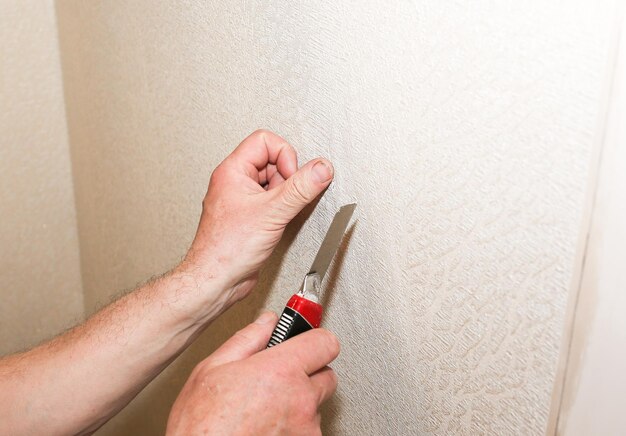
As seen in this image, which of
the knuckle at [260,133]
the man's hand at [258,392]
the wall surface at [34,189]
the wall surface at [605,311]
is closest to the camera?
the wall surface at [605,311]

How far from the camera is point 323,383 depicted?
526 mm

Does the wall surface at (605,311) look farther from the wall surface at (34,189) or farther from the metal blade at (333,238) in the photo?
the wall surface at (34,189)

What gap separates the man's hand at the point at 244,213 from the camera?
56 centimetres

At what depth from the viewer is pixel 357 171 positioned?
505mm

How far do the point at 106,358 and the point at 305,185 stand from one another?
0.31 meters

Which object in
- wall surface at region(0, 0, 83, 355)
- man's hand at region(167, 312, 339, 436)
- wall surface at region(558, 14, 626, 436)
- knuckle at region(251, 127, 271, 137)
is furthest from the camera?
wall surface at region(0, 0, 83, 355)

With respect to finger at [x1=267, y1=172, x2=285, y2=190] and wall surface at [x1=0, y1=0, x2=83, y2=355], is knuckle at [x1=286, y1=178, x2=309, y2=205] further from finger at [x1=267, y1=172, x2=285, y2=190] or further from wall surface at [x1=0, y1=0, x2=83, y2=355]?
wall surface at [x1=0, y1=0, x2=83, y2=355]

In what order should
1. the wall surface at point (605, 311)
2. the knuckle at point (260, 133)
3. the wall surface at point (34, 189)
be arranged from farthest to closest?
the wall surface at point (34, 189), the knuckle at point (260, 133), the wall surface at point (605, 311)

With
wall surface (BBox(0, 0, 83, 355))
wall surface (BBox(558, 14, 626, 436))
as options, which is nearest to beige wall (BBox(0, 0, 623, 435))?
wall surface (BBox(558, 14, 626, 436))

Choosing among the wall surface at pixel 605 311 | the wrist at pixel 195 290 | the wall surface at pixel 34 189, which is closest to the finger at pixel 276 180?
the wrist at pixel 195 290

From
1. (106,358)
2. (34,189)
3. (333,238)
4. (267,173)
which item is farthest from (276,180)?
(34,189)

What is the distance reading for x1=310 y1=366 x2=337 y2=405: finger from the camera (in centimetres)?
52

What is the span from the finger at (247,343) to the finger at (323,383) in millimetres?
56

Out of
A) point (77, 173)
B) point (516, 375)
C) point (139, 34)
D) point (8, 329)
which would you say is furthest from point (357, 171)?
point (8, 329)
